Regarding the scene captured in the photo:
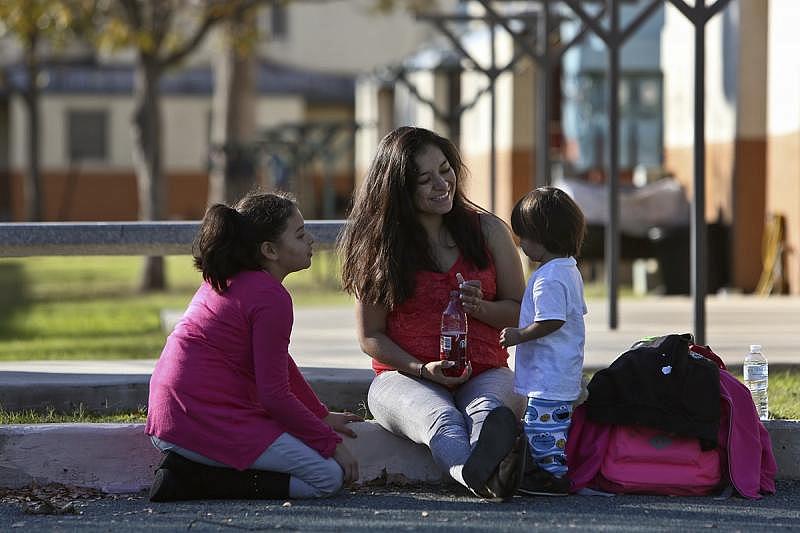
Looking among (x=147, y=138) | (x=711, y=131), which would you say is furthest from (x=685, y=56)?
(x=147, y=138)

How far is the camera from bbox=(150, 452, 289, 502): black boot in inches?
235

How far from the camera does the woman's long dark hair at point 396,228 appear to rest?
632cm

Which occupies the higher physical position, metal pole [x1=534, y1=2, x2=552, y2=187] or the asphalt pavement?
metal pole [x1=534, y1=2, x2=552, y2=187]

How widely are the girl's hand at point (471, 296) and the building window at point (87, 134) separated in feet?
125

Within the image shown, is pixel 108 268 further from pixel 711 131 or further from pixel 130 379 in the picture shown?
pixel 130 379

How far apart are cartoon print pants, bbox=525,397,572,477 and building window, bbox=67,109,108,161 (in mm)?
38518

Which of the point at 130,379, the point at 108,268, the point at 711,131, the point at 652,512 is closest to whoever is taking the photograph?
the point at 652,512

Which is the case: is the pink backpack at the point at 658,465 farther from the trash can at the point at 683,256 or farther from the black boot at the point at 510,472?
the trash can at the point at 683,256

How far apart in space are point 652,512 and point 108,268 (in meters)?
23.4

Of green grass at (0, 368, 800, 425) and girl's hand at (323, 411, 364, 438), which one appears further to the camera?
green grass at (0, 368, 800, 425)

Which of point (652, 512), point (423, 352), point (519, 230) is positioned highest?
point (519, 230)

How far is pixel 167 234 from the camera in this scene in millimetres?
7883

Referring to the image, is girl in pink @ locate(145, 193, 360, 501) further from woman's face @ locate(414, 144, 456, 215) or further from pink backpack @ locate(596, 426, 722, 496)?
pink backpack @ locate(596, 426, 722, 496)

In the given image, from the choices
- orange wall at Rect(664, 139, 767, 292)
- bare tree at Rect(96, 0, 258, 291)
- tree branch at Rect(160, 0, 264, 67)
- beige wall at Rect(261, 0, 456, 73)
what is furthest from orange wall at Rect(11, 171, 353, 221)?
orange wall at Rect(664, 139, 767, 292)
